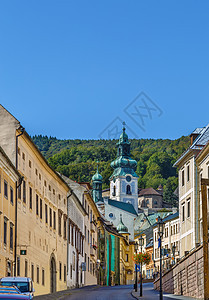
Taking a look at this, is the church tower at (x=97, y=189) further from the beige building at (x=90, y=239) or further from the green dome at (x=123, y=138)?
the beige building at (x=90, y=239)

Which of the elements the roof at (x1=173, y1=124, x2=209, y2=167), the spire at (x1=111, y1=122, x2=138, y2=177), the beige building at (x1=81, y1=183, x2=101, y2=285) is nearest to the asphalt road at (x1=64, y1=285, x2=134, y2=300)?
the roof at (x1=173, y1=124, x2=209, y2=167)

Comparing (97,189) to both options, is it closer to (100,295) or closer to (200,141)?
(200,141)

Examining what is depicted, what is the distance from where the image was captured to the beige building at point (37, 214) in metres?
36.1

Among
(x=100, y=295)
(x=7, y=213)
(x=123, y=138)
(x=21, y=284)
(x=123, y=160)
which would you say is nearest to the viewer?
(x=21, y=284)

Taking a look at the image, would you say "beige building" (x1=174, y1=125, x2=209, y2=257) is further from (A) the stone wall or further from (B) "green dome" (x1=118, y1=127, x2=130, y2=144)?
(B) "green dome" (x1=118, y1=127, x2=130, y2=144)

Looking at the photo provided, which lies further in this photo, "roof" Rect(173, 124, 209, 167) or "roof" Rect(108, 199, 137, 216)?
"roof" Rect(108, 199, 137, 216)

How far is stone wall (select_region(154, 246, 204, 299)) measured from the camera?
33.9 metres

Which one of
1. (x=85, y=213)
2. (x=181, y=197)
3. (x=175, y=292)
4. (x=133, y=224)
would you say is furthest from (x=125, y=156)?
(x=175, y=292)

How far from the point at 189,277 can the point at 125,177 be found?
151790 mm

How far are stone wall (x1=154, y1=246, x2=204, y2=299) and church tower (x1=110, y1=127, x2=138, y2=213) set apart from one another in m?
142

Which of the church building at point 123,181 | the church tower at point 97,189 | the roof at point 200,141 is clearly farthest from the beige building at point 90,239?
the church tower at point 97,189

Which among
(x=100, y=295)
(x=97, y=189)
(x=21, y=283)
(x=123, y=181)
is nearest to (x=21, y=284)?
(x=21, y=283)

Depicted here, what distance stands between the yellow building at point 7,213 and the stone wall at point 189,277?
10790 mm

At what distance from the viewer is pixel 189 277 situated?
122 feet
